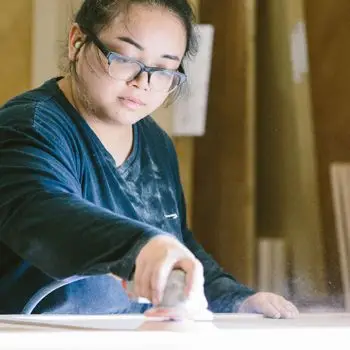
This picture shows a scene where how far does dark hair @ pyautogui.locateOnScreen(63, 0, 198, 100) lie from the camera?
0.74 metres

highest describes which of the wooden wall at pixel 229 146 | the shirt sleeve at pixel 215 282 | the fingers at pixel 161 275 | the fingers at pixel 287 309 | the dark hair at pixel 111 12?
the dark hair at pixel 111 12

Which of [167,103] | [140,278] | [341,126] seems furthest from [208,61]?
[140,278]

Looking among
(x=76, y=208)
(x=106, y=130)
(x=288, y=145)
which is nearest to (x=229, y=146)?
(x=288, y=145)

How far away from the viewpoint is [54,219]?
0.55 metres

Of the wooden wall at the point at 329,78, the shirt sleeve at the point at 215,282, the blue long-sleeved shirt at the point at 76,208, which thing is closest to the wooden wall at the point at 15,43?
the blue long-sleeved shirt at the point at 76,208

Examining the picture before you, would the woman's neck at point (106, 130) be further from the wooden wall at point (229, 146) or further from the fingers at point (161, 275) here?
the fingers at point (161, 275)

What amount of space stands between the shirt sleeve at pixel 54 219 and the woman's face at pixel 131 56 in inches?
2.6

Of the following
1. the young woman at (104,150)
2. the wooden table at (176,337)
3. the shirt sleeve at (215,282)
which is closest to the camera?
the wooden table at (176,337)

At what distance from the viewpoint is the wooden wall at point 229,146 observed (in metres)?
0.83

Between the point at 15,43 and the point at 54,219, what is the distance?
1.06ft

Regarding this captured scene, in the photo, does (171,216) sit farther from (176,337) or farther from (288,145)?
(176,337)

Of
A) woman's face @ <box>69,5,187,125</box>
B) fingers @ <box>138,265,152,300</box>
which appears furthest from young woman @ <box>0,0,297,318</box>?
fingers @ <box>138,265,152,300</box>

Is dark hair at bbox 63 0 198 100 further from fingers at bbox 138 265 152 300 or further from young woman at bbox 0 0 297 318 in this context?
fingers at bbox 138 265 152 300

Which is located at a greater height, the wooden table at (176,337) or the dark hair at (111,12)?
the dark hair at (111,12)
